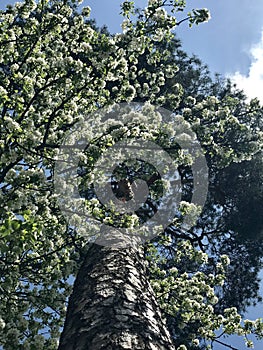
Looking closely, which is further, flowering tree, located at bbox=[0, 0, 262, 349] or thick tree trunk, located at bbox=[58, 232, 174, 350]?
flowering tree, located at bbox=[0, 0, 262, 349]

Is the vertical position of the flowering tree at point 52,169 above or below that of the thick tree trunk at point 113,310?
above

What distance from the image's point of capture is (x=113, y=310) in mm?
3115

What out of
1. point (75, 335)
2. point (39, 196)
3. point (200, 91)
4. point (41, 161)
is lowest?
point (75, 335)

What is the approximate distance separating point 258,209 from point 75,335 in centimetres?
857

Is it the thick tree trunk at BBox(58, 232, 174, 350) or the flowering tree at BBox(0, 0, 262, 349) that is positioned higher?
the flowering tree at BBox(0, 0, 262, 349)

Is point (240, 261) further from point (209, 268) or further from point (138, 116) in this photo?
point (138, 116)

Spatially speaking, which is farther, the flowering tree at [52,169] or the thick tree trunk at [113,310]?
the flowering tree at [52,169]

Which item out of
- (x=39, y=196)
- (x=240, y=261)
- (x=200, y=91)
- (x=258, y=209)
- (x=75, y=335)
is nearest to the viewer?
(x=75, y=335)

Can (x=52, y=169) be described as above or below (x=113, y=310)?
above

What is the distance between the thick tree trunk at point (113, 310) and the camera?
2689 mm

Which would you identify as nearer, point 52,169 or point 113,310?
point 113,310

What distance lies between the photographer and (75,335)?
2.94 metres

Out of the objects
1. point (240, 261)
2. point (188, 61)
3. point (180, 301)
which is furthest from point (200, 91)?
point (180, 301)

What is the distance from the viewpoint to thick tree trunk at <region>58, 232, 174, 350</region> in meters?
2.69
